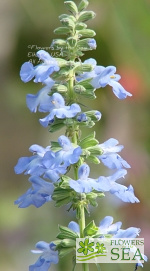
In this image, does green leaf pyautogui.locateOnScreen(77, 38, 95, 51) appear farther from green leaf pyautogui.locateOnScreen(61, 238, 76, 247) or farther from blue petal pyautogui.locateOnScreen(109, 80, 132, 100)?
green leaf pyautogui.locateOnScreen(61, 238, 76, 247)

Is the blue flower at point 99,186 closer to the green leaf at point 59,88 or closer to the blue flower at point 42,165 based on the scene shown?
the blue flower at point 42,165

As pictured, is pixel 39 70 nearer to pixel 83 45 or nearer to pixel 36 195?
pixel 83 45

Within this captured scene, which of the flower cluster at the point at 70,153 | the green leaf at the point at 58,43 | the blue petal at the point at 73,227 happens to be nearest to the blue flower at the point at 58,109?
the flower cluster at the point at 70,153

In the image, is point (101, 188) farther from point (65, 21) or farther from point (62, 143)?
point (65, 21)

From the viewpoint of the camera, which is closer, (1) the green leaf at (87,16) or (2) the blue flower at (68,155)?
(2) the blue flower at (68,155)

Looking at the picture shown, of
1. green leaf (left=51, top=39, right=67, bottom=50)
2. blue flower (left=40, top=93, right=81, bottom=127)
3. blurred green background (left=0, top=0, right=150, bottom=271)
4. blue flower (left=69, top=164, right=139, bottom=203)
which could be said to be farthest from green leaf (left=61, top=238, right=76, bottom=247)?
blurred green background (left=0, top=0, right=150, bottom=271)

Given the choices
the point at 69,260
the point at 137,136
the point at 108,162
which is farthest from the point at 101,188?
the point at 137,136

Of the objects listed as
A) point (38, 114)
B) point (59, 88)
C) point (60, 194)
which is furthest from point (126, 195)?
point (38, 114)
